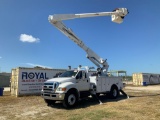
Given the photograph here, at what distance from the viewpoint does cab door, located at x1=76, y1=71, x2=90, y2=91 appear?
14156 mm

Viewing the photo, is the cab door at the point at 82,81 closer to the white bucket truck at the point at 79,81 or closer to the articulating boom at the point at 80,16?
the white bucket truck at the point at 79,81

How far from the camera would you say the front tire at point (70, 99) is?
12.8 metres

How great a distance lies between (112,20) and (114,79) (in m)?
5.29

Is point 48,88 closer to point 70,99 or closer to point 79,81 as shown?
point 70,99

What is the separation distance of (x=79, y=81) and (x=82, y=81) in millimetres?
368

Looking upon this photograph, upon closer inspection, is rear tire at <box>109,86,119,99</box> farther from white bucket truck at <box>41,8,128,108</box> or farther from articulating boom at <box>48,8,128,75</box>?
articulating boom at <box>48,8,128,75</box>

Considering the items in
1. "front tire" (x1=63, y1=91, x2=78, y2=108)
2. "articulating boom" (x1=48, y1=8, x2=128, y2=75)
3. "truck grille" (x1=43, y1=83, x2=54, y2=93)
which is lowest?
"front tire" (x1=63, y1=91, x2=78, y2=108)

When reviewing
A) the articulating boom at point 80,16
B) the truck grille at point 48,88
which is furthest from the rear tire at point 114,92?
the truck grille at point 48,88

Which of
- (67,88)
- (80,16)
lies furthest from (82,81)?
(80,16)

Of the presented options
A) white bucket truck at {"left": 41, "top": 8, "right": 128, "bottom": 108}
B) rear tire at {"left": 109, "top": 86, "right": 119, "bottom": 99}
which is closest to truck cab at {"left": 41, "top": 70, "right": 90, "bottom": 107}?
white bucket truck at {"left": 41, "top": 8, "right": 128, "bottom": 108}

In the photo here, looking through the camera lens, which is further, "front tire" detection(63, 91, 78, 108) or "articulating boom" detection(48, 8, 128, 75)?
"articulating boom" detection(48, 8, 128, 75)

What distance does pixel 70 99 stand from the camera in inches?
517

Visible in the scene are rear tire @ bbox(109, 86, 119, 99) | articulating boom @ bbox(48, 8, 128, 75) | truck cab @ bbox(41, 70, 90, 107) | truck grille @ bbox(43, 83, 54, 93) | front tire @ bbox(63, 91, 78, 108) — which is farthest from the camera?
rear tire @ bbox(109, 86, 119, 99)

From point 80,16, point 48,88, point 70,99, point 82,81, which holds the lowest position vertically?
point 70,99
